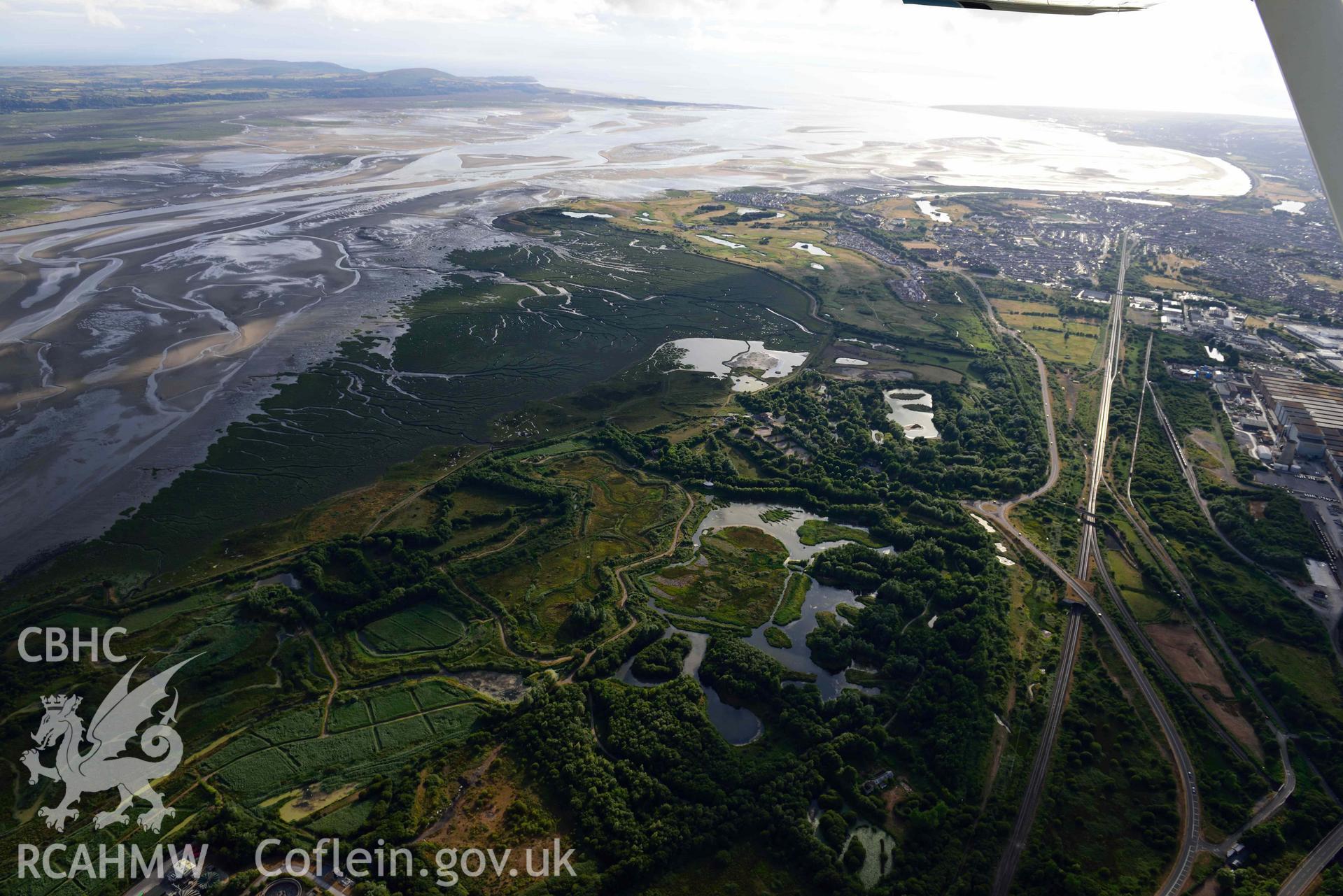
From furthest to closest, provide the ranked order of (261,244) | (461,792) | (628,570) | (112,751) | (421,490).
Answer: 1. (261,244)
2. (421,490)
3. (628,570)
4. (112,751)
5. (461,792)

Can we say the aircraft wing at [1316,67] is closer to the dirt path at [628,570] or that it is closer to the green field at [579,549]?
the dirt path at [628,570]

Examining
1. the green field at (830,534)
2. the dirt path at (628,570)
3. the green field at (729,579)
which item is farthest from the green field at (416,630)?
the green field at (830,534)

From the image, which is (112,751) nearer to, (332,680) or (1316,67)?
(332,680)

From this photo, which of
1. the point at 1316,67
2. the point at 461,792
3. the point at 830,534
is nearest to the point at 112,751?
the point at 461,792

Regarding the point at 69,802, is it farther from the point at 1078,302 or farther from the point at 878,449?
the point at 1078,302

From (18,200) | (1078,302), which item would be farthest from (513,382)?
(18,200)
